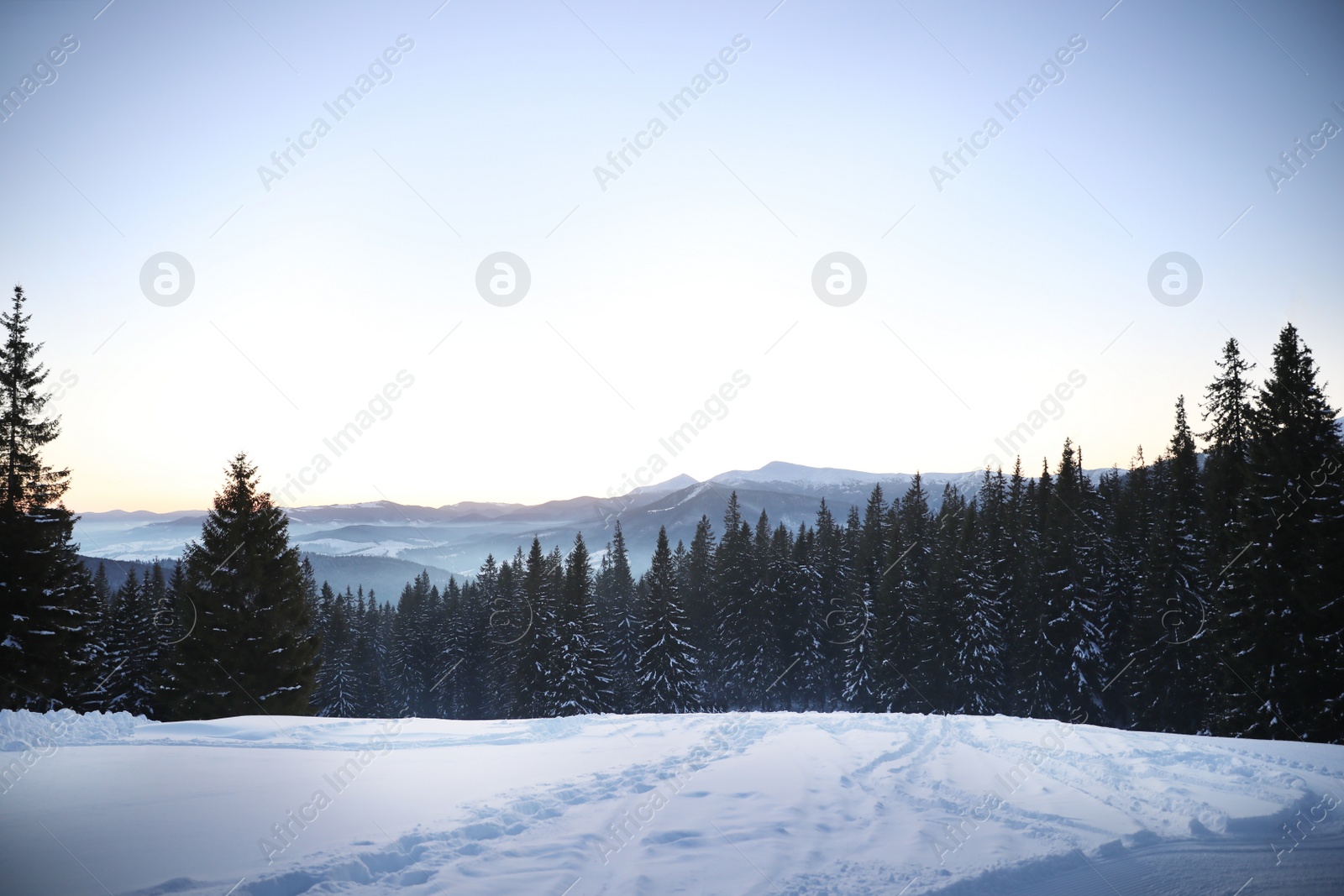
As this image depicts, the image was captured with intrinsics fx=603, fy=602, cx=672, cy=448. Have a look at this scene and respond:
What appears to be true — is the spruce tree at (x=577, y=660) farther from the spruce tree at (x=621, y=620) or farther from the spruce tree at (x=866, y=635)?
the spruce tree at (x=866, y=635)

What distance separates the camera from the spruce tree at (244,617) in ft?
72.2

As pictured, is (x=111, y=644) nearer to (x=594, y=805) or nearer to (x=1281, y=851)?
(x=594, y=805)

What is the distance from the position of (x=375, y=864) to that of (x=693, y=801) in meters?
3.68

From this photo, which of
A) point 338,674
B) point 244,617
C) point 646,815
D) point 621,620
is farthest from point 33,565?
point 621,620

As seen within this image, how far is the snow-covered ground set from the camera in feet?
18.3

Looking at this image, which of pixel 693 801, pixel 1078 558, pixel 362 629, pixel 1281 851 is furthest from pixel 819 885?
pixel 362 629

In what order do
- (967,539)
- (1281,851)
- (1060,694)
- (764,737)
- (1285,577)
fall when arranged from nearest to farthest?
(1281,851) → (764,737) → (1285,577) → (1060,694) → (967,539)

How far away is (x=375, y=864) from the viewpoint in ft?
18.8

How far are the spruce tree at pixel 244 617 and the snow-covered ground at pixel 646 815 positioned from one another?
518 inches

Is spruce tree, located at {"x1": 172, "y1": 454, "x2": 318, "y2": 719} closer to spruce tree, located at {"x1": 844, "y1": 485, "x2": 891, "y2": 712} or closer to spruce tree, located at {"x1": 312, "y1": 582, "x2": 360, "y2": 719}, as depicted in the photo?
spruce tree, located at {"x1": 312, "y1": 582, "x2": 360, "y2": 719}

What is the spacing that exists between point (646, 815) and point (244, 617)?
22.1 meters

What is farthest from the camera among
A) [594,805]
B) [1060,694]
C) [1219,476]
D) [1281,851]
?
[1060,694]

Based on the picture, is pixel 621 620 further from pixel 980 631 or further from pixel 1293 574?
pixel 1293 574

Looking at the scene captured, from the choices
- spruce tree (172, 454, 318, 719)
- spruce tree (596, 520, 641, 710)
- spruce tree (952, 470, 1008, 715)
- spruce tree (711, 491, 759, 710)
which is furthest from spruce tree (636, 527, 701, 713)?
spruce tree (172, 454, 318, 719)
